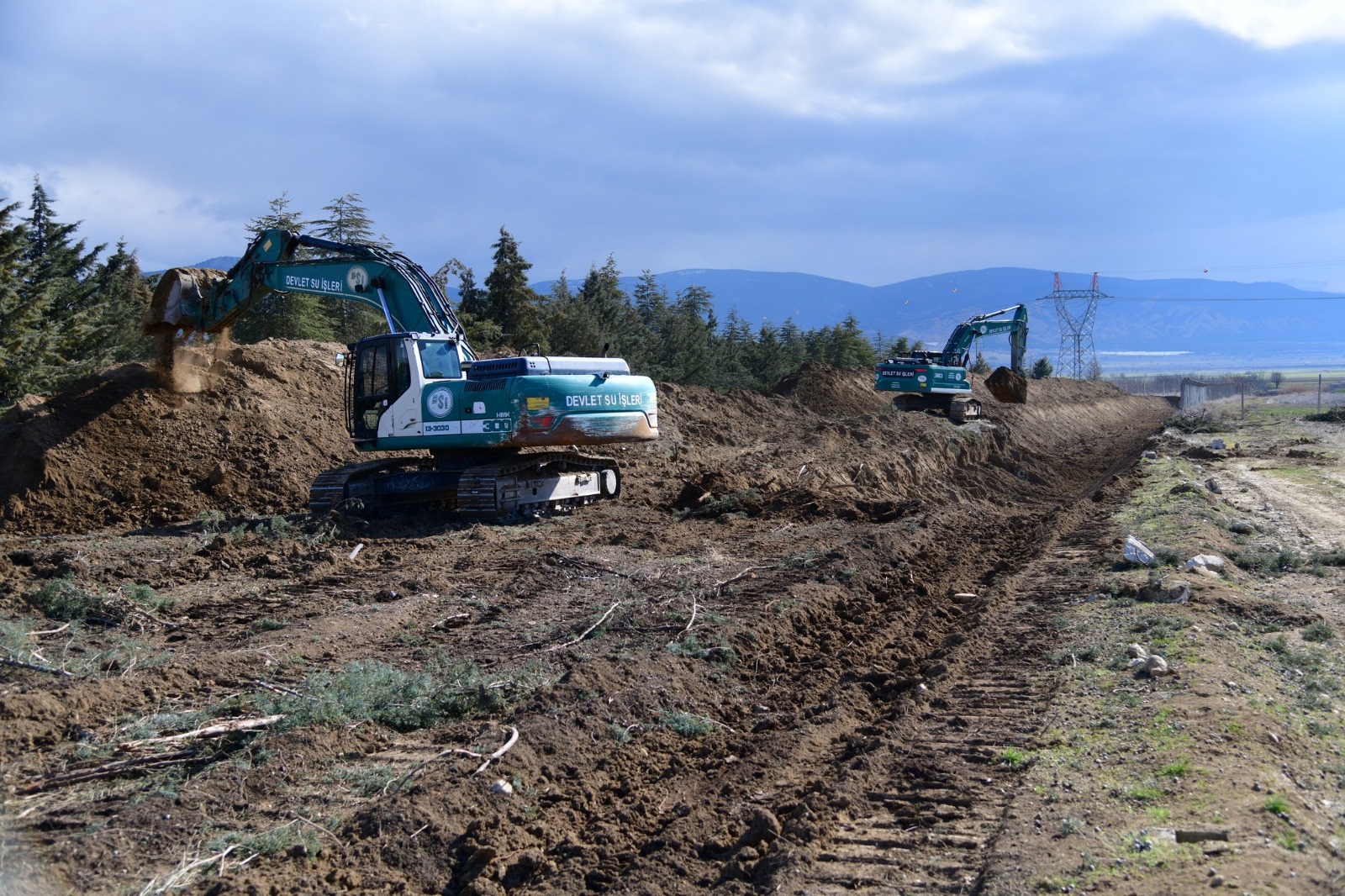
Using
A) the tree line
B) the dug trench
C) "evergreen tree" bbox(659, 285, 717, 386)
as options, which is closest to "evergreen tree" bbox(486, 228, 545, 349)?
the tree line

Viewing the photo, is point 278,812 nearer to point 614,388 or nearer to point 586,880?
point 586,880

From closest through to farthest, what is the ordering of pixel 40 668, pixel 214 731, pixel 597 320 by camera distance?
pixel 214 731 → pixel 40 668 → pixel 597 320

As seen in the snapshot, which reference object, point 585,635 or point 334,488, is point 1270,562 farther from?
point 334,488

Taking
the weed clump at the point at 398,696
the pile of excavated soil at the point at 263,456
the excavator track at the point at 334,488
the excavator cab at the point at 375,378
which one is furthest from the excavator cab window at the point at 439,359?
the weed clump at the point at 398,696

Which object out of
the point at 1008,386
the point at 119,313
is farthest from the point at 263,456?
the point at 1008,386

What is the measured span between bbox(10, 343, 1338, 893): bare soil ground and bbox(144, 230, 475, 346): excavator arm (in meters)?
2.67

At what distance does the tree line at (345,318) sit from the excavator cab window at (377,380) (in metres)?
2.22

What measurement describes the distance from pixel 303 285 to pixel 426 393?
2.67 meters

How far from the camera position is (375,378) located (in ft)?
49.0

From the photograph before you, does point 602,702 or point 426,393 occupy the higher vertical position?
point 426,393

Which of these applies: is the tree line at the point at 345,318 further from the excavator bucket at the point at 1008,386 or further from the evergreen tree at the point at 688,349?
the excavator bucket at the point at 1008,386

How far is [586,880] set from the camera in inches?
184

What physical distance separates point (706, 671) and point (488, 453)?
27.8 feet

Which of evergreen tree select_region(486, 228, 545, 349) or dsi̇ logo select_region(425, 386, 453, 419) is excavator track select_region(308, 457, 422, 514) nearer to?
dsi̇ logo select_region(425, 386, 453, 419)
